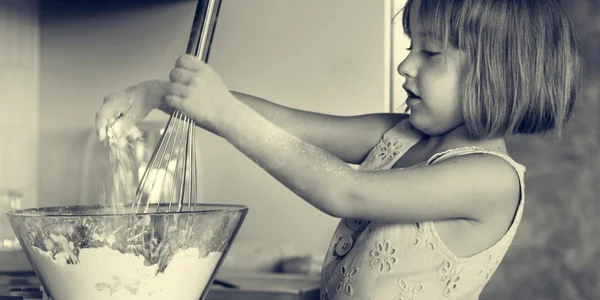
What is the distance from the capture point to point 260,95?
118cm

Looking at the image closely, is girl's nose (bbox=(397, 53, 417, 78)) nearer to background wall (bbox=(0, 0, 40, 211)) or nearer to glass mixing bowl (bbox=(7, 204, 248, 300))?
glass mixing bowl (bbox=(7, 204, 248, 300))

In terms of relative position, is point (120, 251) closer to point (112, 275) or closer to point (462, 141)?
point (112, 275)

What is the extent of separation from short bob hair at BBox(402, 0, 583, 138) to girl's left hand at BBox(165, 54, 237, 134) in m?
0.24

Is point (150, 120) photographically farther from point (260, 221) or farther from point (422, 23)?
point (422, 23)

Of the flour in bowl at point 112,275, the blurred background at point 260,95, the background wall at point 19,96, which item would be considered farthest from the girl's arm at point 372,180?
the background wall at point 19,96

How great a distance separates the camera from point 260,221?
1185 millimetres

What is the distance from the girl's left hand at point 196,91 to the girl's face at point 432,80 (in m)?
0.20

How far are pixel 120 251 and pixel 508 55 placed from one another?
0.41m

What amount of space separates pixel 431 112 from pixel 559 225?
814 millimetres

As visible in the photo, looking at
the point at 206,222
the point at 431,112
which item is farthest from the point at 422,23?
the point at 206,222

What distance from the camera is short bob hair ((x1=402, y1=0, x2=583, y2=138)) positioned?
2.55 ft

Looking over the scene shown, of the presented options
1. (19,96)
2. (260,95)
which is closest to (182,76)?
(260,95)

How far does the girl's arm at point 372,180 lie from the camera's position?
66 cm

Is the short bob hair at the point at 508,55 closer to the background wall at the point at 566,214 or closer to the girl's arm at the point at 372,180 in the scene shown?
the girl's arm at the point at 372,180
